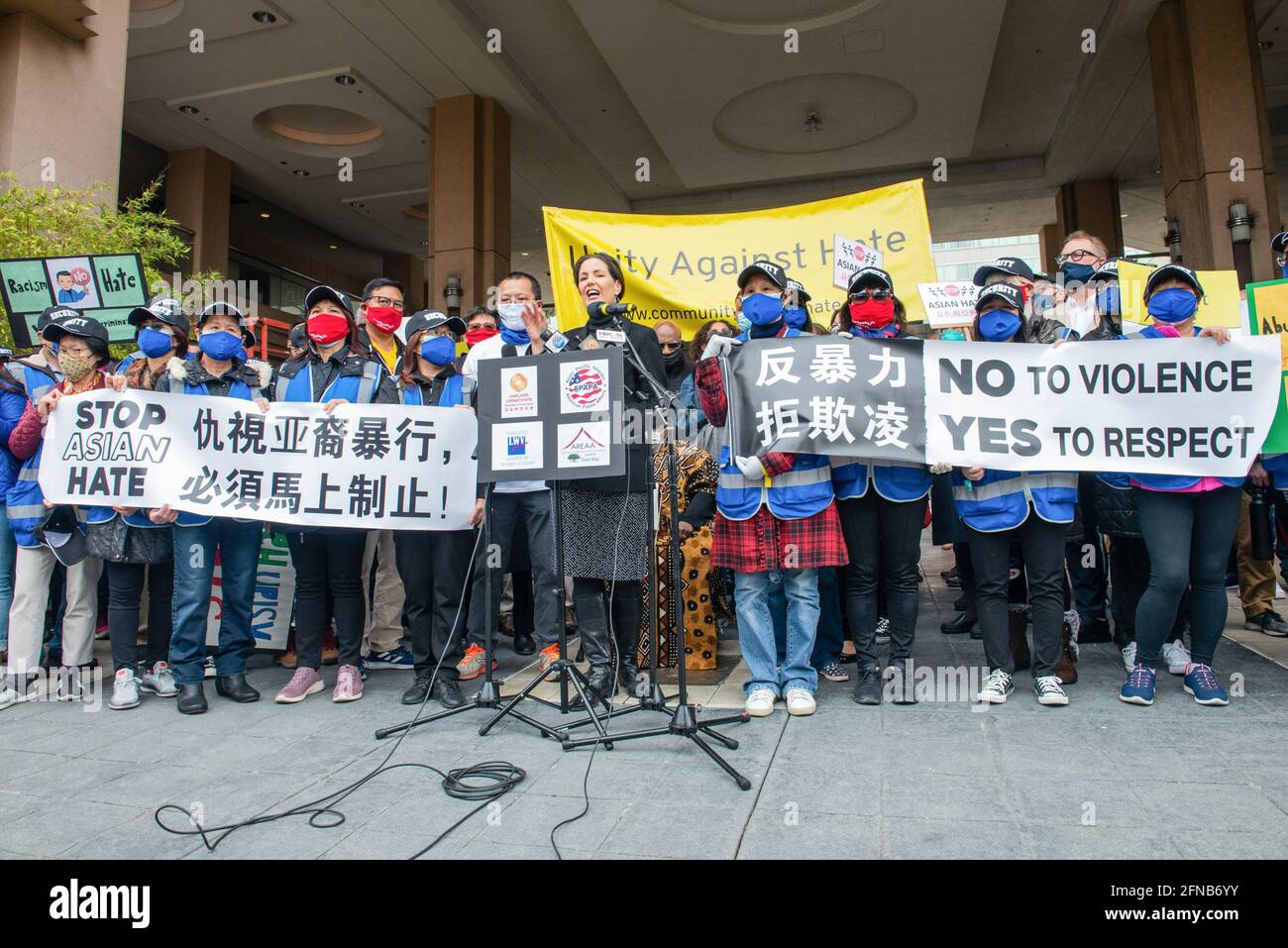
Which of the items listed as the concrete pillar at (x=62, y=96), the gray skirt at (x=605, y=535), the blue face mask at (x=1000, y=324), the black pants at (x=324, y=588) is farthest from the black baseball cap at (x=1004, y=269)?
the concrete pillar at (x=62, y=96)

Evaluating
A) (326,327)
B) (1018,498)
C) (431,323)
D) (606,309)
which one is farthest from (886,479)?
(326,327)

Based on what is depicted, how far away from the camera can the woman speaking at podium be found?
3.74 metres

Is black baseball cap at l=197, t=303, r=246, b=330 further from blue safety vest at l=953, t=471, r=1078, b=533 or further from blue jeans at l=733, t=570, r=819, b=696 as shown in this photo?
blue safety vest at l=953, t=471, r=1078, b=533

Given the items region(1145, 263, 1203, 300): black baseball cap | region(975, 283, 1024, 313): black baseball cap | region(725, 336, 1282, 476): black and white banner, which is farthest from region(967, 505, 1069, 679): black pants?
region(1145, 263, 1203, 300): black baseball cap

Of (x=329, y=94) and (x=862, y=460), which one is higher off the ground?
(x=329, y=94)

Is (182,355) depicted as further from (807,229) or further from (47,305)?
(807,229)

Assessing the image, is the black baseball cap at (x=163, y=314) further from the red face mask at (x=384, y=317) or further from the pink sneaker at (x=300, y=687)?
the pink sneaker at (x=300, y=687)

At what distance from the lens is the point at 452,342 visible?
4.43 meters

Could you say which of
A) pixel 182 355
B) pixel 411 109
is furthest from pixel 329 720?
pixel 411 109

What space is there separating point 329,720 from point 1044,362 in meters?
3.82

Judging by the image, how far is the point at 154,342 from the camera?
14.5ft

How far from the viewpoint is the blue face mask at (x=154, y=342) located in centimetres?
441

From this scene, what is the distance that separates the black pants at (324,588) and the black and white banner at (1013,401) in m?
2.17

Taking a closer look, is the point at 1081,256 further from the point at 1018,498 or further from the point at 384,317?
the point at 384,317
